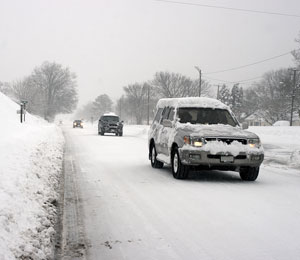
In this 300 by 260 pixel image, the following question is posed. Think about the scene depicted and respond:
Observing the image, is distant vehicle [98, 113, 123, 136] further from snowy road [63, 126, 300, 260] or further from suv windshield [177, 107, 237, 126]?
snowy road [63, 126, 300, 260]

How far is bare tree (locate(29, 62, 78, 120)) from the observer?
102 meters

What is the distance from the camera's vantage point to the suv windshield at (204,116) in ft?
34.2

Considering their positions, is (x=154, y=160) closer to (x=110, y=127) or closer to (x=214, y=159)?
(x=214, y=159)

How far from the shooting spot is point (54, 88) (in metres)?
103

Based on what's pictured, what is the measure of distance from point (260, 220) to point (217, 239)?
119 cm

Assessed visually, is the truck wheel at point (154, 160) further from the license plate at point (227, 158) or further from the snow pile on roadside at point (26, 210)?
the snow pile on roadside at point (26, 210)

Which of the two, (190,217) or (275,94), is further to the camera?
(275,94)

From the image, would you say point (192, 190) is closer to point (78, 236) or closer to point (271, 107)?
point (78, 236)

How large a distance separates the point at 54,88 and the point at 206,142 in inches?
3852

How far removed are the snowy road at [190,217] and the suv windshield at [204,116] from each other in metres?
1.42

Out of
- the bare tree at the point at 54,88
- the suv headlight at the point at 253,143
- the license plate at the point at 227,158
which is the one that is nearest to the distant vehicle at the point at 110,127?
the suv headlight at the point at 253,143

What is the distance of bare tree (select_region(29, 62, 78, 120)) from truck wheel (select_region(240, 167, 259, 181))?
9604cm

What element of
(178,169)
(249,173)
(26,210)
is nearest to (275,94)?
(249,173)

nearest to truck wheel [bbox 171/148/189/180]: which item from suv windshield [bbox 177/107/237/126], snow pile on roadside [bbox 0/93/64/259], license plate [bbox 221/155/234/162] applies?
license plate [bbox 221/155/234/162]
